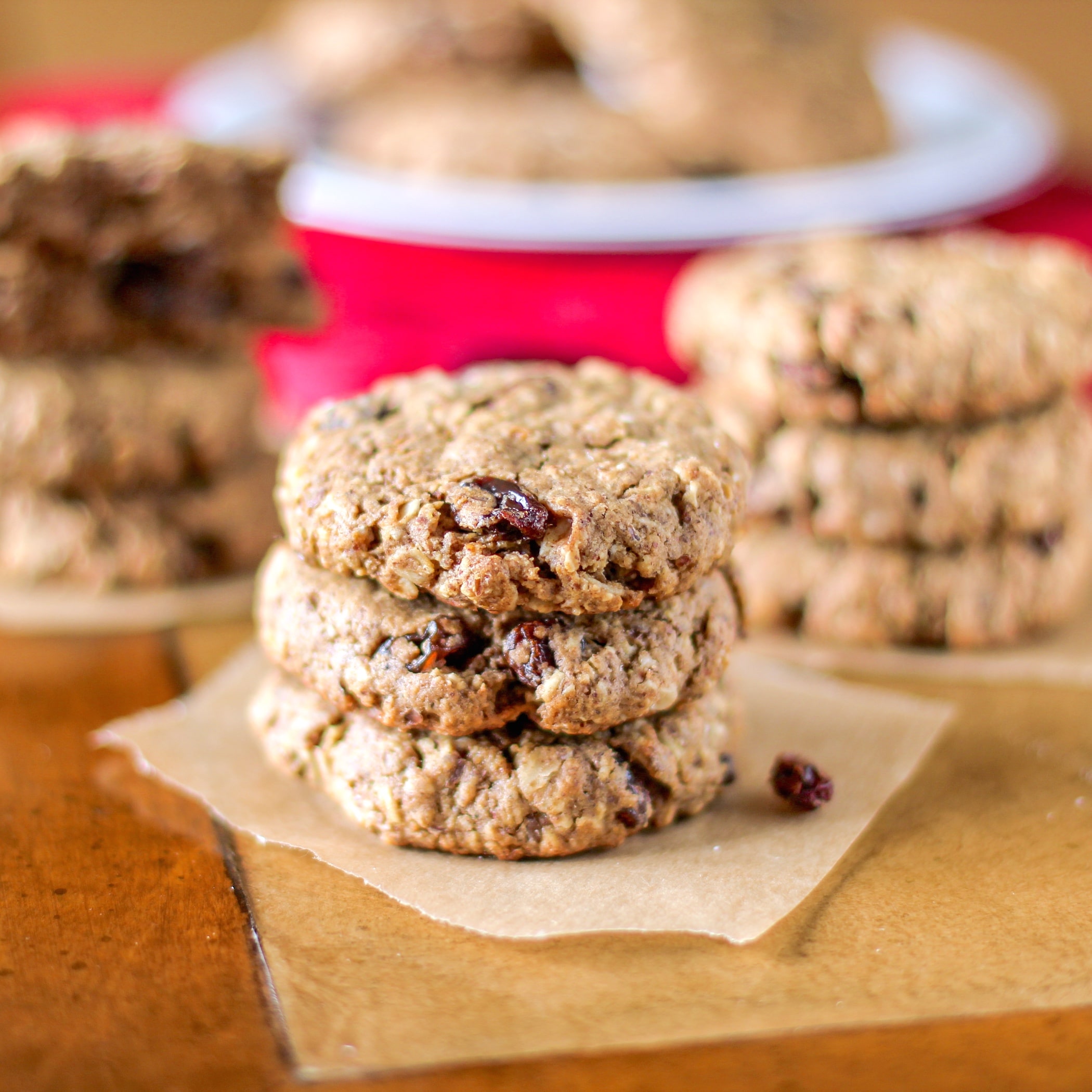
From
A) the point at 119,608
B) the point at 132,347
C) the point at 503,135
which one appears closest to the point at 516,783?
the point at 119,608

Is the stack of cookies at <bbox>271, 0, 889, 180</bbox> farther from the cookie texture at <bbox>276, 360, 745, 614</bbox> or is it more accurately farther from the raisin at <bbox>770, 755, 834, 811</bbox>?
the raisin at <bbox>770, 755, 834, 811</bbox>

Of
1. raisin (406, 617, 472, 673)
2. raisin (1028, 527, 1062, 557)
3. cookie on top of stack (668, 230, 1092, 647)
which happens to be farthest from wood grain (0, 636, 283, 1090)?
raisin (1028, 527, 1062, 557)

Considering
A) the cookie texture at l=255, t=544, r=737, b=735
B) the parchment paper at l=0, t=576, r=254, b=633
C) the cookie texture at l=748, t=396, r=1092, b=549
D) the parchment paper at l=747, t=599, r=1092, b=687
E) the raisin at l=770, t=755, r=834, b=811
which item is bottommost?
the parchment paper at l=747, t=599, r=1092, b=687

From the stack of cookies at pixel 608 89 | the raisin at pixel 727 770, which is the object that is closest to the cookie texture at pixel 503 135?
the stack of cookies at pixel 608 89

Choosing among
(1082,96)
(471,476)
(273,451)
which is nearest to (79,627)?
(273,451)

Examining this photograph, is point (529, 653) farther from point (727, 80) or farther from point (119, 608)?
point (727, 80)
